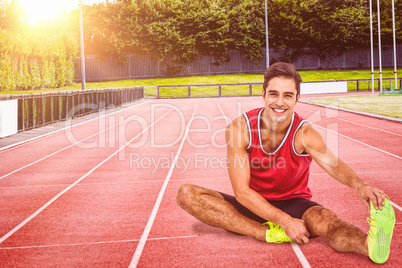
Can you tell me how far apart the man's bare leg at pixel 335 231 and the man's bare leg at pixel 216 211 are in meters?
0.49

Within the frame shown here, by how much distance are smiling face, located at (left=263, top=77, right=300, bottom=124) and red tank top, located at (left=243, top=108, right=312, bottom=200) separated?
14 centimetres

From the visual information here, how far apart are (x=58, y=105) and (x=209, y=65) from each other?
123 ft

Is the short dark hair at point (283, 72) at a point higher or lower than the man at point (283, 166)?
higher

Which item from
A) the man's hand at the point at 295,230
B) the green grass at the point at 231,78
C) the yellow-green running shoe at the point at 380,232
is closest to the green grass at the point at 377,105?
the yellow-green running shoe at the point at 380,232

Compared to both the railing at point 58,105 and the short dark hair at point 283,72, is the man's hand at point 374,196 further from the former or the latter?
Result: the railing at point 58,105

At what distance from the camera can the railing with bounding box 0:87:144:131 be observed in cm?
1695

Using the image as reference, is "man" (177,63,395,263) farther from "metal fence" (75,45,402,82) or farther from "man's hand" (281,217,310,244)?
"metal fence" (75,45,402,82)

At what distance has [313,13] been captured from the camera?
5909 cm

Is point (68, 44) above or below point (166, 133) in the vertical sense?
above

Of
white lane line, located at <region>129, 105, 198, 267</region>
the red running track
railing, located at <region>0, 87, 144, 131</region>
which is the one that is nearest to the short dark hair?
the red running track

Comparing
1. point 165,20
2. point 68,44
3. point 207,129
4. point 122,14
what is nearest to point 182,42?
point 165,20

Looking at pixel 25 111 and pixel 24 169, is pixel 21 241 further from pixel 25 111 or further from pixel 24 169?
pixel 25 111

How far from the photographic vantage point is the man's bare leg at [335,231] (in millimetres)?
4359

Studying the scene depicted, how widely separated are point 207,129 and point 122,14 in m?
42.9
